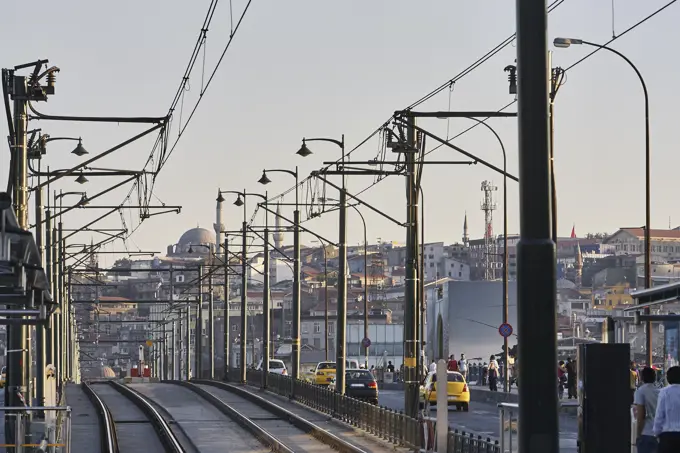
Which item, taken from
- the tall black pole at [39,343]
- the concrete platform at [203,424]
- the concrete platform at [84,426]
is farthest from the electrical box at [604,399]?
the concrete platform at [84,426]

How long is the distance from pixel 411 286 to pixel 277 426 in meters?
14.3

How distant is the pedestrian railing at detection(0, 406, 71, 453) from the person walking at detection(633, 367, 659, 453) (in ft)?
26.2

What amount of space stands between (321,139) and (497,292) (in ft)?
261

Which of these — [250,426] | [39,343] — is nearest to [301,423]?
[250,426]

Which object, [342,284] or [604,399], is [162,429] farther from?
[604,399]

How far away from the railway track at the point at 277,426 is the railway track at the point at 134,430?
230 cm

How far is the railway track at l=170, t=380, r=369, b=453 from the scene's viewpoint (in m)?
36.8

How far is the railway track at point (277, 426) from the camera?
36781mm

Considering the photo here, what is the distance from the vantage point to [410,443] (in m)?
32.5

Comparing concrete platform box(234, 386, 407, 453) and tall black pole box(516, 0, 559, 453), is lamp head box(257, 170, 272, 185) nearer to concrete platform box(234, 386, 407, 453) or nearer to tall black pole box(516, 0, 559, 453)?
concrete platform box(234, 386, 407, 453)

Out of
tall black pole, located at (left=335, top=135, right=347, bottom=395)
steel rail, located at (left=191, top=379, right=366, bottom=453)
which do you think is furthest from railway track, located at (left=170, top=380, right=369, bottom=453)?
tall black pole, located at (left=335, top=135, right=347, bottom=395)

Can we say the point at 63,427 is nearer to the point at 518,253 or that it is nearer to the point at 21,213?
the point at 21,213

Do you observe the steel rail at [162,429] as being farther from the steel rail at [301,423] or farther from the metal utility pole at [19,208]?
the metal utility pole at [19,208]

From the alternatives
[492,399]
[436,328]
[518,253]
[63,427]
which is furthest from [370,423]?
[436,328]
